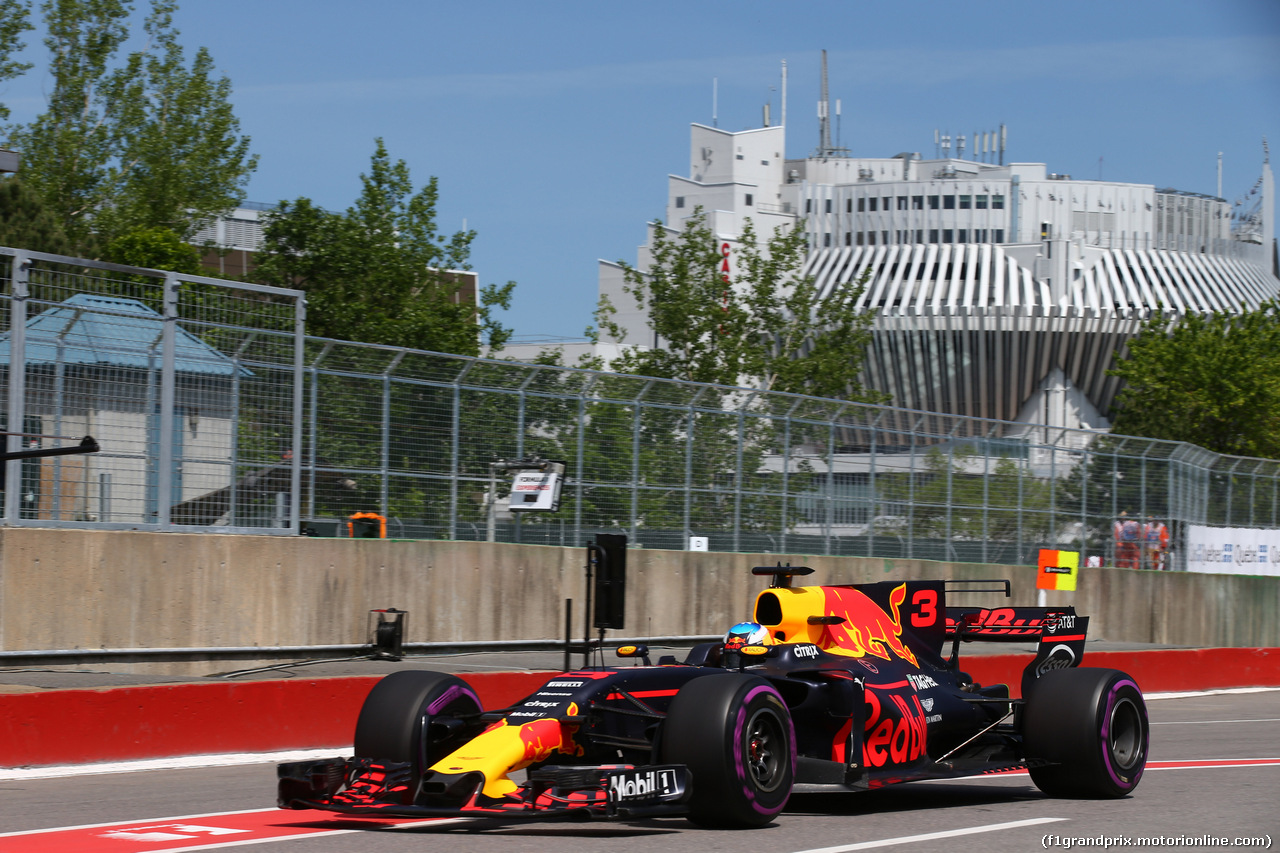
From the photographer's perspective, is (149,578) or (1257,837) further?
(149,578)

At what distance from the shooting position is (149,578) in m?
14.0

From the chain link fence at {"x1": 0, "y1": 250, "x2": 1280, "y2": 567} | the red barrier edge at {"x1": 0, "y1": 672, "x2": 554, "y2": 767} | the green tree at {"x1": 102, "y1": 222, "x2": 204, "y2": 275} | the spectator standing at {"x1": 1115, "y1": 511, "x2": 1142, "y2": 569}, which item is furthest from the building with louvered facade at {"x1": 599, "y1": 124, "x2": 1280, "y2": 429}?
the red barrier edge at {"x1": 0, "y1": 672, "x2": 554, "y2": 767}

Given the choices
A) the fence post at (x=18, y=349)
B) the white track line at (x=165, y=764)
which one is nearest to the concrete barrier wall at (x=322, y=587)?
the fence post at (x=18, y=349)

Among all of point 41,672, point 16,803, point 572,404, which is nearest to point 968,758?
point 16,803

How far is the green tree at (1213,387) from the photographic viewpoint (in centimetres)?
5762

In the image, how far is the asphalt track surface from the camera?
7180mm

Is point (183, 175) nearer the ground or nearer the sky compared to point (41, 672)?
nearer the sky

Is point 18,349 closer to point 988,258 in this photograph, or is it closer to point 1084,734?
point 1084,734

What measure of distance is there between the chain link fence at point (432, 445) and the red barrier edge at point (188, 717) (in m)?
3.06

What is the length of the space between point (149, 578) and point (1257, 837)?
33.3ft

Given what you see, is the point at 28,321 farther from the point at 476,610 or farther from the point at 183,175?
the point at 183,175

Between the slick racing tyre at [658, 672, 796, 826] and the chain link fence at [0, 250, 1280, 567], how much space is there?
8.21m

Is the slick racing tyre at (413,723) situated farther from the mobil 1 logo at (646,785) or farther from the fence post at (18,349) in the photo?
the fence post at (18,349)

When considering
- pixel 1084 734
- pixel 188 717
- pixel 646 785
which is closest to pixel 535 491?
pixel 188 717
